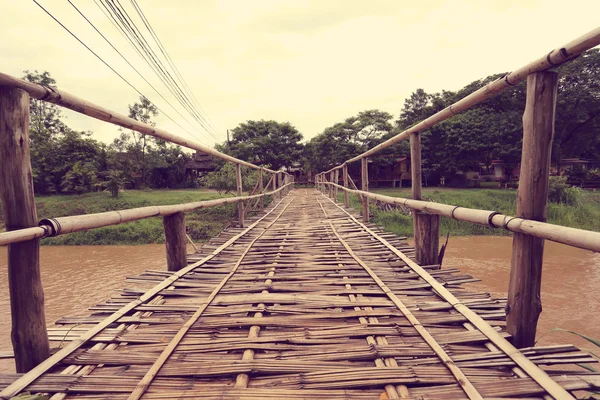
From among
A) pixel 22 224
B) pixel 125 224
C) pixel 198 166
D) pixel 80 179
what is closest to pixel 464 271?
pixel 22 224

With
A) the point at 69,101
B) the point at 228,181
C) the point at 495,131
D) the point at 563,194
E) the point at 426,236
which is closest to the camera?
the point at 69,101

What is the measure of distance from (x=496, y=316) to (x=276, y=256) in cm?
183

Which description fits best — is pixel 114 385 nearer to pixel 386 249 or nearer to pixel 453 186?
pixel 386 249

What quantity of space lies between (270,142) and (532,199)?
1004 inches

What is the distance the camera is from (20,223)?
1.12m

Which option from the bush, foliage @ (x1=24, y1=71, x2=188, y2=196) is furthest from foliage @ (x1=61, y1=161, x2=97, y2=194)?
the bush

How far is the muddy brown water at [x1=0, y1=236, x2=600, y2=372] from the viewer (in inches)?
217

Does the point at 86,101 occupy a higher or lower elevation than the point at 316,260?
higher

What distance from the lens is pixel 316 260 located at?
2.80 meters

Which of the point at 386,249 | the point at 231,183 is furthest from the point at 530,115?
the point at 231,183

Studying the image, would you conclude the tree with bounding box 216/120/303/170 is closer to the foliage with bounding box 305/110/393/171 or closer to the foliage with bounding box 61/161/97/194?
the foliage with bounding box 305/110/393/171

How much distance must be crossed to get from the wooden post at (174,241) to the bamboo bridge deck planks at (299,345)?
7.3 inches

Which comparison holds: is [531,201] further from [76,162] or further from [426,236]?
[76,162]

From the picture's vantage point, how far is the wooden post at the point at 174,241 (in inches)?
95.3
